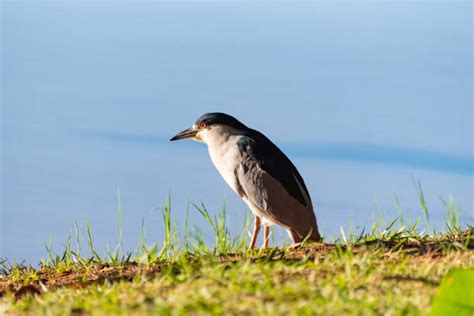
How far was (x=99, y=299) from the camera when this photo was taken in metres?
4.16

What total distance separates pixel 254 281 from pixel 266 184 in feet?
9.26

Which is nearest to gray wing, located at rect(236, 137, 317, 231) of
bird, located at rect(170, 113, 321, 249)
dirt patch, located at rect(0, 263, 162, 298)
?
bird, located at rect(170, 113, 321, 249)

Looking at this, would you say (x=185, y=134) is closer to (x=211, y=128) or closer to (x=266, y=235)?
(x=211, y=128)

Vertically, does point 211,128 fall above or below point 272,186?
above

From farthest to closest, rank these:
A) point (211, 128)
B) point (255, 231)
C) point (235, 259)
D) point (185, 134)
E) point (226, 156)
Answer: point (185, 134) → point (211, 128) → point (226, 156) → point (255, 231) → point (235, 259)

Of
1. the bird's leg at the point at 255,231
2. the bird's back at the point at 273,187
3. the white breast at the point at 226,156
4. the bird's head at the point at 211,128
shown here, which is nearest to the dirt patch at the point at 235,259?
the bird's leg at the point at 255,231

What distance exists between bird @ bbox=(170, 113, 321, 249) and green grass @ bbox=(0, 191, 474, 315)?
484 mm

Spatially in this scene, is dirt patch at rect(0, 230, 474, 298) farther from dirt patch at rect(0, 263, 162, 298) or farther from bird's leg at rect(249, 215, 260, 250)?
bird's leg at rect(249, 215, 260, 250)

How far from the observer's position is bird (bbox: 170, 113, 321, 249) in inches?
274

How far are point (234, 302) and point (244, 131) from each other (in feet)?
12.3

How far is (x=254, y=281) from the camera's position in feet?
13.8

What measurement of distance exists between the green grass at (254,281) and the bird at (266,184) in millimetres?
484

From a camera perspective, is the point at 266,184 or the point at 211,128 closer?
the point at 266,184

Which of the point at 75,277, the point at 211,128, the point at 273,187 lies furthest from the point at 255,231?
the point at 75,277
